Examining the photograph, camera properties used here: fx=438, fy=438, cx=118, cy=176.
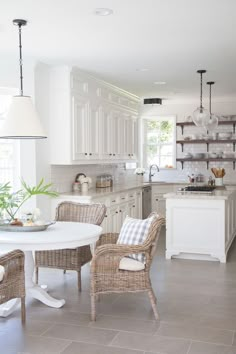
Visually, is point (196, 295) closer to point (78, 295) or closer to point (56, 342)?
point (78, 295)

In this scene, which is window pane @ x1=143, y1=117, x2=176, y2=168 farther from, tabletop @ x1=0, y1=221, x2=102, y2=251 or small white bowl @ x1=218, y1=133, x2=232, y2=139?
tabletop @ x1=0, y1=221, x2=102, y2=251

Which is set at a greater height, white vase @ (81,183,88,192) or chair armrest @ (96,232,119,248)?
white vase @ (81,183,88,192)

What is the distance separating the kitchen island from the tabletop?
7.20 ft

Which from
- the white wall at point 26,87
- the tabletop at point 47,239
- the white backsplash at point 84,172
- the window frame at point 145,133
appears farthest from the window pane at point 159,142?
the tabletop at point 47,239

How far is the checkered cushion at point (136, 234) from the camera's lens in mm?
3804

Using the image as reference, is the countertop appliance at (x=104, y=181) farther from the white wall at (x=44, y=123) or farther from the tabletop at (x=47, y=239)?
the tabletop at (x=47, y=239)

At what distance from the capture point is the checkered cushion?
3.80 meters

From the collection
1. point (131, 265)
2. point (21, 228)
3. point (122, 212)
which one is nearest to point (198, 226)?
point (122, 212)

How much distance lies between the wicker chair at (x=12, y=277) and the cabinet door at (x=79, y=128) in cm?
257

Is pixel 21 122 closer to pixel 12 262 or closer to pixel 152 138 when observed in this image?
pixel 12 262

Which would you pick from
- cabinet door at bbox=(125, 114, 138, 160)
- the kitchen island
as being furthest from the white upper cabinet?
the kitchen island

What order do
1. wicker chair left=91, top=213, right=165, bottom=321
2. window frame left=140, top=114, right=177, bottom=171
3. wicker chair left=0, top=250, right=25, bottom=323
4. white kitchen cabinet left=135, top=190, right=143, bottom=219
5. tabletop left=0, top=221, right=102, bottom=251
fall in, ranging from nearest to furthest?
1. wicker chair left=0, top=250, right=25, bottom=323
2. tabletop left=0, top=221, right=102, bottom=251
3. wicker chair left=91, top=213, right=165, bottom=321
4. white kitchen cabinet left=135, top=190, right=143, bottom=219
5. window frame left=140, top=114, right=177, bottom=171

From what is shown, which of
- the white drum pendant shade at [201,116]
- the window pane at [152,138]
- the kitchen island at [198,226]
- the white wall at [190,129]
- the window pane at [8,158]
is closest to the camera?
the window pane at [8,158]

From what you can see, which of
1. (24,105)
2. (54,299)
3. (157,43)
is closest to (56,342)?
(54,299)
